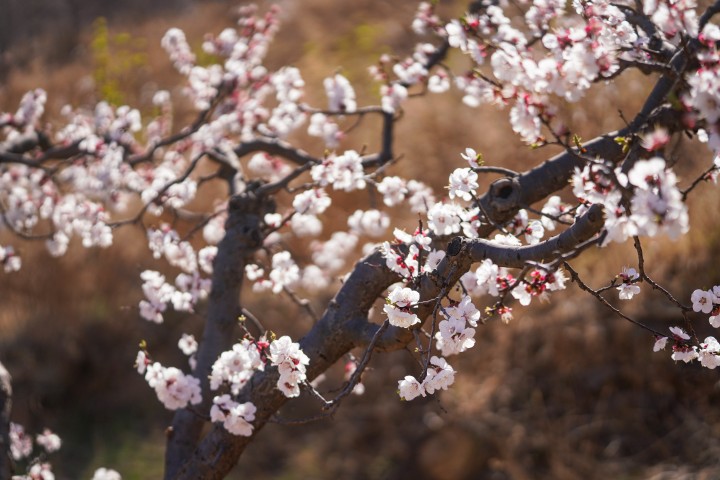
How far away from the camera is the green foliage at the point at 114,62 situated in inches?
320

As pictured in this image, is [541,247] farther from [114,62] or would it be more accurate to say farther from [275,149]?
[114,62]

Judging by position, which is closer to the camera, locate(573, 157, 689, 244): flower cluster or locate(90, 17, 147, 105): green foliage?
locate(573, 157, 689, 244): flower cluster

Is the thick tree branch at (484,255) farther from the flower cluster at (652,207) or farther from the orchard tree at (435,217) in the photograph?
the flower cluster at (652,207)

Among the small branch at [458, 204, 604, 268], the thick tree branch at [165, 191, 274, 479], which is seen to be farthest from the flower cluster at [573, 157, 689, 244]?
the thick tree branch at [165, 191, 274, 479]

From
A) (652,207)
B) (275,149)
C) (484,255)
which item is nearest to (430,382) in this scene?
(484,255)

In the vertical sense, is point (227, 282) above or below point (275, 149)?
below

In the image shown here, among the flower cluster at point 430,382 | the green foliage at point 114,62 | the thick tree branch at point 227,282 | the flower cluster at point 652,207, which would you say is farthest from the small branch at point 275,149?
the green foliage at point 114,62

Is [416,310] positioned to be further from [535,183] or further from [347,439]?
[347,439]

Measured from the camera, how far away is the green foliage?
320 inches

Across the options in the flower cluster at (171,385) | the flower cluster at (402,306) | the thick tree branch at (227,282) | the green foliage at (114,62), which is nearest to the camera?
the flower cluster at (402,306)

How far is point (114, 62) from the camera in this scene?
1052cm

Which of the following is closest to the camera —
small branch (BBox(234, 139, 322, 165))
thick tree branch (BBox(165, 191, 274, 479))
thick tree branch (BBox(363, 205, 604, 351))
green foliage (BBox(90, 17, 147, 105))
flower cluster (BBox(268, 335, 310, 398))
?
thick tree branch (BBox(363, 205, 604, 351))

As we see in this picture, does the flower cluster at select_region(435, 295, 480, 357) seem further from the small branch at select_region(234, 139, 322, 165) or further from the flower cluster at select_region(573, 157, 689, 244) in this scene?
the small branch at select_region(234, 139, 322, 165)

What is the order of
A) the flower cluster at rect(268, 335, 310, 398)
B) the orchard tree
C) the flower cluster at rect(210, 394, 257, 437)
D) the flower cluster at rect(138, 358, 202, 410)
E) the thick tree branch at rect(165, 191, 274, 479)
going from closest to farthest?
the orchard tree < the flower cluster at rect(268, 335, 310, 398) < the flower cluster at rect(210, 394, 257, 437) < the flower cluster at rect(138, 358, 202, 410) < the thick tree branch at rect(165, 191, 274, 479)
